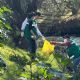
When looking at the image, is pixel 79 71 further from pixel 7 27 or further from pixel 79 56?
pixel 7 27

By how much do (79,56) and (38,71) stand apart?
10.0ft

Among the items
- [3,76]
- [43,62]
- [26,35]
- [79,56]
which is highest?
[26,35]

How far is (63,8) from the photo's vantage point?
17562mm

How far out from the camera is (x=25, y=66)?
204cm

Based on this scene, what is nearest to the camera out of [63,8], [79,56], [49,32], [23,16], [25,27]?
[79,56]

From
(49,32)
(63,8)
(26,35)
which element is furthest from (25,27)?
(63,8)

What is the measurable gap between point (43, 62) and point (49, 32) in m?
14.2

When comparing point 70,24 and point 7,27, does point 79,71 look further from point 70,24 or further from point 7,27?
point 70,24

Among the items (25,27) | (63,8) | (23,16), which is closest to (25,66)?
(25,27)

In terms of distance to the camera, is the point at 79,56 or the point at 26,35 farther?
the point at 26,35

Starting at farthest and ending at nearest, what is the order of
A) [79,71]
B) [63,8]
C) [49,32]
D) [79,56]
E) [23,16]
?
[63,8] → [49,32] → [23,16] → [79,56] → [79,71]

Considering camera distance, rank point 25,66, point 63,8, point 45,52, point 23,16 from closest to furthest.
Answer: point 25,66 → point 45,52 → point 23,16 → point 63,8

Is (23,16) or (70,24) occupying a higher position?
(70,24)

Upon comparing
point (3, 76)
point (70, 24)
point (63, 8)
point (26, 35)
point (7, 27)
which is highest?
point (63, 8)
